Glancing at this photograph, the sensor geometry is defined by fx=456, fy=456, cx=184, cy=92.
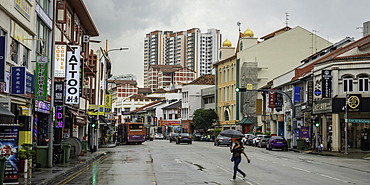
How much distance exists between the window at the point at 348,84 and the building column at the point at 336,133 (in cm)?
243

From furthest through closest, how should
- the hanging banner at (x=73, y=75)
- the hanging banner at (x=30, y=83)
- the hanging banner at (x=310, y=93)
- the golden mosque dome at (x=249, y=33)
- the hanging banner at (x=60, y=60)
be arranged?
the golden mosque dome at (x=249, y=33)
the hanging banner at (x=310, y=93)
the hanging banner at (x=73, y=75)
the hanging banner at (x=60, y=60)
the hanging banner at (x=30, y=83)

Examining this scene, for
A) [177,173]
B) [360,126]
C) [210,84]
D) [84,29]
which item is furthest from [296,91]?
[210,84]

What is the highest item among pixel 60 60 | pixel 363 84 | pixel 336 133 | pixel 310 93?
pixel 60 60

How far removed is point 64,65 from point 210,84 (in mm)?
84346

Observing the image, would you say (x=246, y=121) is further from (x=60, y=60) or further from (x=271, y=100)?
(x=60, y=60)

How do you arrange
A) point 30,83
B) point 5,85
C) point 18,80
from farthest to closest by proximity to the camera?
1. point 30,83
2. point 18,80
3. point 5,85

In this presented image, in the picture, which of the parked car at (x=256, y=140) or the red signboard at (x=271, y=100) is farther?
the red signboard at (x=271, y=100)

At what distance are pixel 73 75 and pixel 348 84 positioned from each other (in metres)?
24.2

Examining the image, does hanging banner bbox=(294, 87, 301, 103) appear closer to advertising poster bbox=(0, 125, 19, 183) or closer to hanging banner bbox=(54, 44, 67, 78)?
hanging banner bbox=(54, 44, 67, 78)

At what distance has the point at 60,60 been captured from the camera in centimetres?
3075

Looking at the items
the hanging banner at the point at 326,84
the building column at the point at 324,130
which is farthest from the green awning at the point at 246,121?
the hanging banner at the point at 326,84

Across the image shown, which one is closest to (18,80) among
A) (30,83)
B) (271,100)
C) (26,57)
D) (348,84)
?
(30,83)

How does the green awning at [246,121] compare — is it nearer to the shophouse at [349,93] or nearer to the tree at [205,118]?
the tree at [205,118]

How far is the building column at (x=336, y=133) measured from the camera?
40938 millimetres
